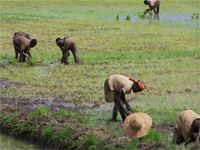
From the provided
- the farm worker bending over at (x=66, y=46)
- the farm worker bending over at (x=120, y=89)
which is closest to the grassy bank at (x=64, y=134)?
the farm worker bending over at (x=120, y=89)

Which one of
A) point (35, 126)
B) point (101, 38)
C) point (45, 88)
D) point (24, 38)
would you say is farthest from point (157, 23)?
point (35, 126)

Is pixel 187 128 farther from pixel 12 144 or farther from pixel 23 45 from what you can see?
pixel 23 45

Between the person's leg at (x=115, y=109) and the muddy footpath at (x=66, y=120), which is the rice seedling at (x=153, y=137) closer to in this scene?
the muddy footpath at (x=66, y=120)

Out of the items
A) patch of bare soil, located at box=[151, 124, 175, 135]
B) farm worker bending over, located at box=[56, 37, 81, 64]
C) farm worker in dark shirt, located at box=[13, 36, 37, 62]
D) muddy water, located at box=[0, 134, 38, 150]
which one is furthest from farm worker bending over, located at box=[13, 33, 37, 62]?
patch of bare soil, located at box=[151, 124, 175, 135]

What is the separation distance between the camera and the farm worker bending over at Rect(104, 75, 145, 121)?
5680mm

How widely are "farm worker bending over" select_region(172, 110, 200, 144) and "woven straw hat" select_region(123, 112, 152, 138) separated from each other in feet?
1.55

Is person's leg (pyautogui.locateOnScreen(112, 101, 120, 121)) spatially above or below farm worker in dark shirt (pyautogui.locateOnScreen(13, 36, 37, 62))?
below

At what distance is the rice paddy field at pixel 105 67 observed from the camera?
677cm

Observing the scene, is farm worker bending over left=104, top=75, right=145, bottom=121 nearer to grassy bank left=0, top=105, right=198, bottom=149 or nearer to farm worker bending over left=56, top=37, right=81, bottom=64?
grassy bank left=0, top=105, right=198, bottom=149

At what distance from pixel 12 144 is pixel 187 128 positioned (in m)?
2.80

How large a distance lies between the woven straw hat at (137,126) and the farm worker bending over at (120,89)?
0.76 m

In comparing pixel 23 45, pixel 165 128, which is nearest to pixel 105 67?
pixel 23 45

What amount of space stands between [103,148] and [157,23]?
12787mm

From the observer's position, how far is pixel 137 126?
486cm
